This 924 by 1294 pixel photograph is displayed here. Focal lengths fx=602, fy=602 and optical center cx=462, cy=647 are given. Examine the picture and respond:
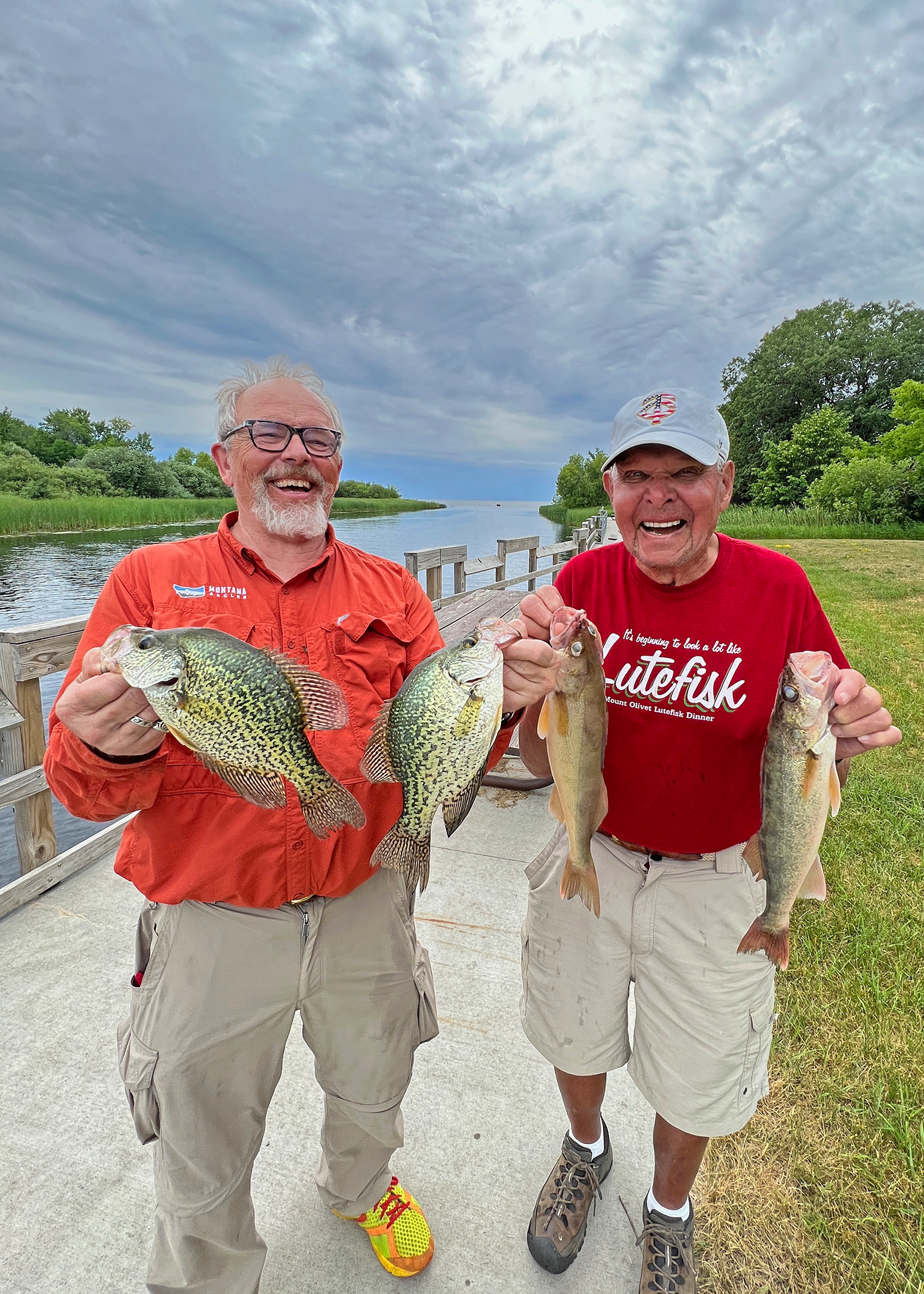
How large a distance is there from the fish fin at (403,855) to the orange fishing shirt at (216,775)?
25 cm

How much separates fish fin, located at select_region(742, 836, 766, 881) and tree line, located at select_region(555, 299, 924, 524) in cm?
3792

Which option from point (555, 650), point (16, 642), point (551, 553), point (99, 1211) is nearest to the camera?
point (555, 650)

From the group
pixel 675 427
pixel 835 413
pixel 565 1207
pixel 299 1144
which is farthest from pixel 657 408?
pixel 835 413

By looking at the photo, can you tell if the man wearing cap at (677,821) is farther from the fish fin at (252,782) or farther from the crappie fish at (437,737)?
the fish fin at (252,782)

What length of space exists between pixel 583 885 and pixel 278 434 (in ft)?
6.07

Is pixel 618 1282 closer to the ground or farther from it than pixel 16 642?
closer to the ground

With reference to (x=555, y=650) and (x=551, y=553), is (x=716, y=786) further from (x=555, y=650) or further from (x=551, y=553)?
(x=551, y=553)

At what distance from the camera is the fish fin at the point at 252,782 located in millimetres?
1542

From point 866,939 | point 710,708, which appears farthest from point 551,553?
point 710,708

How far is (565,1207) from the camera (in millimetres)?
2096

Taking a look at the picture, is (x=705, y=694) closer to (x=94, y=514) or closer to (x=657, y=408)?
(x=657, y=408)

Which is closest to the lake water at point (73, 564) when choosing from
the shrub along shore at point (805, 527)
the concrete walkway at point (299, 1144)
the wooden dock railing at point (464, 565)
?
the wooden dock railing at point (464, 565)

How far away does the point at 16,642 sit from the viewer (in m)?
3.37

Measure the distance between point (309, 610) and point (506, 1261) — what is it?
2296mm
